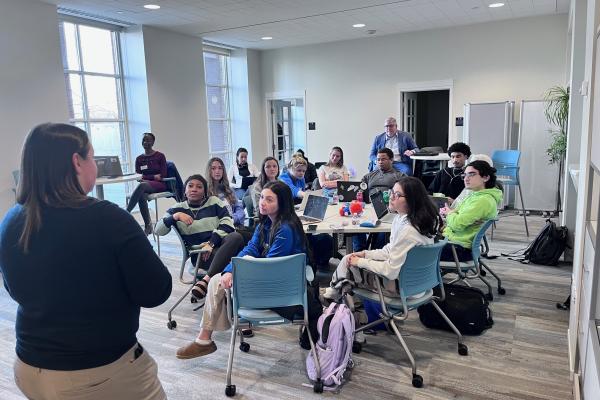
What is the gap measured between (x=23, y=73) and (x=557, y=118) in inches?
285

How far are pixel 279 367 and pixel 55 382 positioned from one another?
1.79m

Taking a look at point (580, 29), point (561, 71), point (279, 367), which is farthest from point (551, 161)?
point (279, 367)

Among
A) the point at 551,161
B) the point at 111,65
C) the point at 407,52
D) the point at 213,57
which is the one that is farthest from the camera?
the point at 213,57

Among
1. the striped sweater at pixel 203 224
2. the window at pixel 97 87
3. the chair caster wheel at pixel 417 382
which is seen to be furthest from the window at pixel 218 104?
the chair caster wheel at pixel 417 382

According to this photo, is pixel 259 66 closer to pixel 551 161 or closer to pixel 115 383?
pixel 551 161

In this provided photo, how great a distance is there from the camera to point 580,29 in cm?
438

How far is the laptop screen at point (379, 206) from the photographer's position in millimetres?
3796

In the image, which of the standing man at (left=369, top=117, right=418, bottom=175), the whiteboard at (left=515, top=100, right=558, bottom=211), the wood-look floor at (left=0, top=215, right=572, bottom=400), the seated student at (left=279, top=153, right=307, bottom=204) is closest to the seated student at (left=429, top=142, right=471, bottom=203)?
the wood-look floor at (left=0, top=215, right=572, bottom=400)

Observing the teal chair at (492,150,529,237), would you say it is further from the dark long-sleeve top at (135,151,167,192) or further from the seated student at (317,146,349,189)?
the dark long-sleeve top at (135,151,167,192)

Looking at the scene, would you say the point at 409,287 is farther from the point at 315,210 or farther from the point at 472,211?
the point at 315,210

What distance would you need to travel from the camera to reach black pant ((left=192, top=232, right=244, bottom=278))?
3.46 meters

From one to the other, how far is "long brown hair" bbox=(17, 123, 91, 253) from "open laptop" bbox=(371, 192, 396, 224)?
9.14ft

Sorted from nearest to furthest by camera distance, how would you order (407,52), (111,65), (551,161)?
(551,161)
(111,65)
(407,52)

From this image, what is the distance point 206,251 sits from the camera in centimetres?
340
